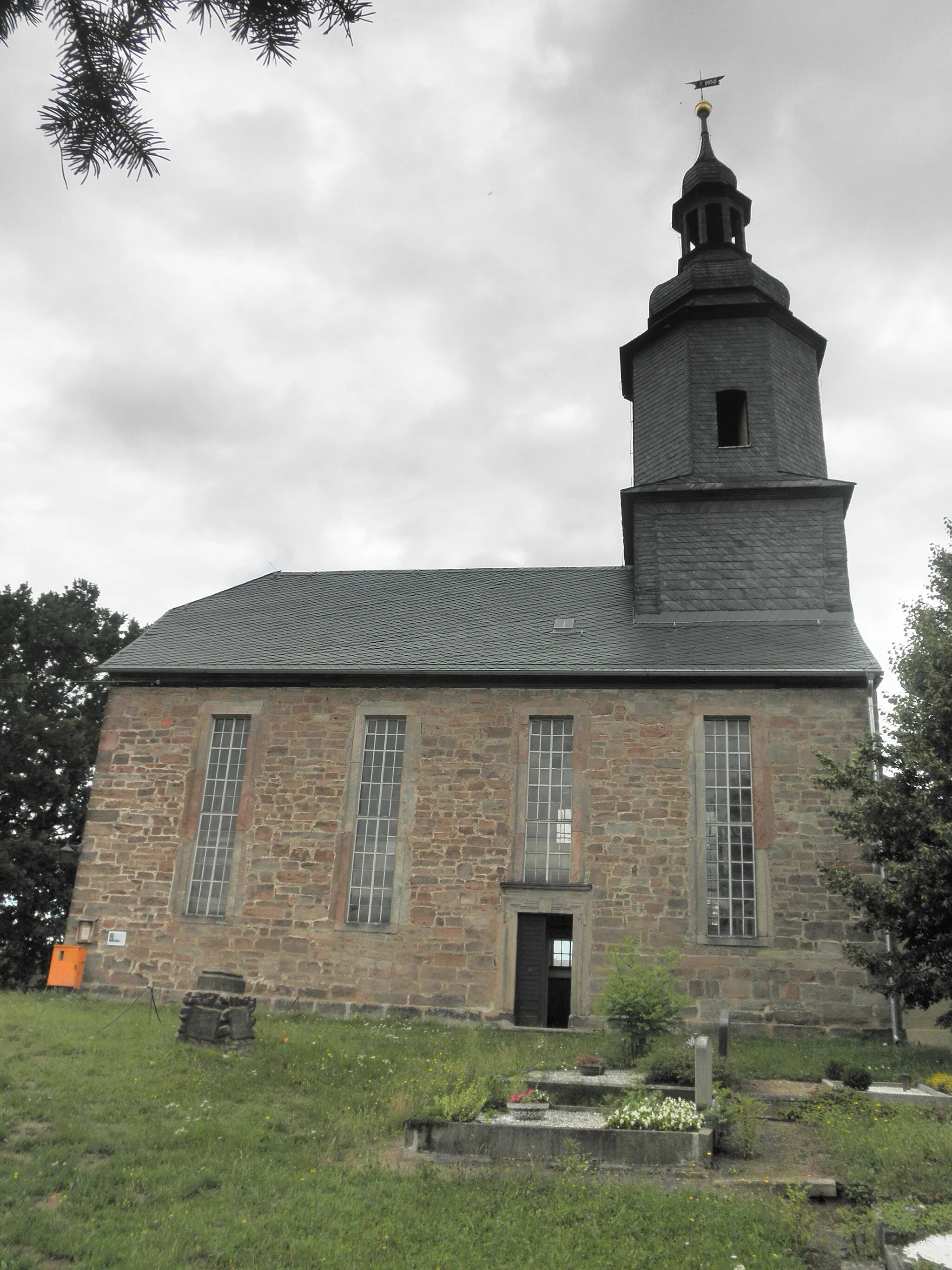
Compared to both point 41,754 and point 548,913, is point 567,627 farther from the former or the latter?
point 41,754

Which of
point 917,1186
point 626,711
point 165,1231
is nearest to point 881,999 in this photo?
point 626,711

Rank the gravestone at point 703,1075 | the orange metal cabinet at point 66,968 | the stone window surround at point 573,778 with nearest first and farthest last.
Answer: the gravestone at point 703,1075, the stone window surround at point 573,778, the orange metal cabinet at point 66,968

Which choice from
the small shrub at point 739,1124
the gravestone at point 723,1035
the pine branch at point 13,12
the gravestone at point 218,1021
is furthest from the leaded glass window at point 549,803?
the pine branch at point 13,12

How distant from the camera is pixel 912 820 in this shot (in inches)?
439

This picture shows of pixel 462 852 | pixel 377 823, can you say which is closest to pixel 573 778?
pixel 462 852

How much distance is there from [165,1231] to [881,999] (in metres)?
10.4

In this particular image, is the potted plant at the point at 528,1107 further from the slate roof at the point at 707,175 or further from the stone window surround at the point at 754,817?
the slate roof at the point at 707,175

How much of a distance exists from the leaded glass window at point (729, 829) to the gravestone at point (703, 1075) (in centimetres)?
585

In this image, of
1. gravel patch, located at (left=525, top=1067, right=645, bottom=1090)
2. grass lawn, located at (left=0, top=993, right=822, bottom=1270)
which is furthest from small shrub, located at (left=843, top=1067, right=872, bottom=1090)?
grass lawn, located at (left=0, top=993, right=822, bottom=1270)

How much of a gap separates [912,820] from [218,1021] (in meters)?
8.02

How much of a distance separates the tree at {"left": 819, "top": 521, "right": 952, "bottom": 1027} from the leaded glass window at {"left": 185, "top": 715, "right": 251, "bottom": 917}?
A: 9.08 meters

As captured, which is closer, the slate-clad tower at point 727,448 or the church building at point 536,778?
the church building at point 536,778

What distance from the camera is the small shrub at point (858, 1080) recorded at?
29.9 feet

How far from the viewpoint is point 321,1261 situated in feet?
17.9
